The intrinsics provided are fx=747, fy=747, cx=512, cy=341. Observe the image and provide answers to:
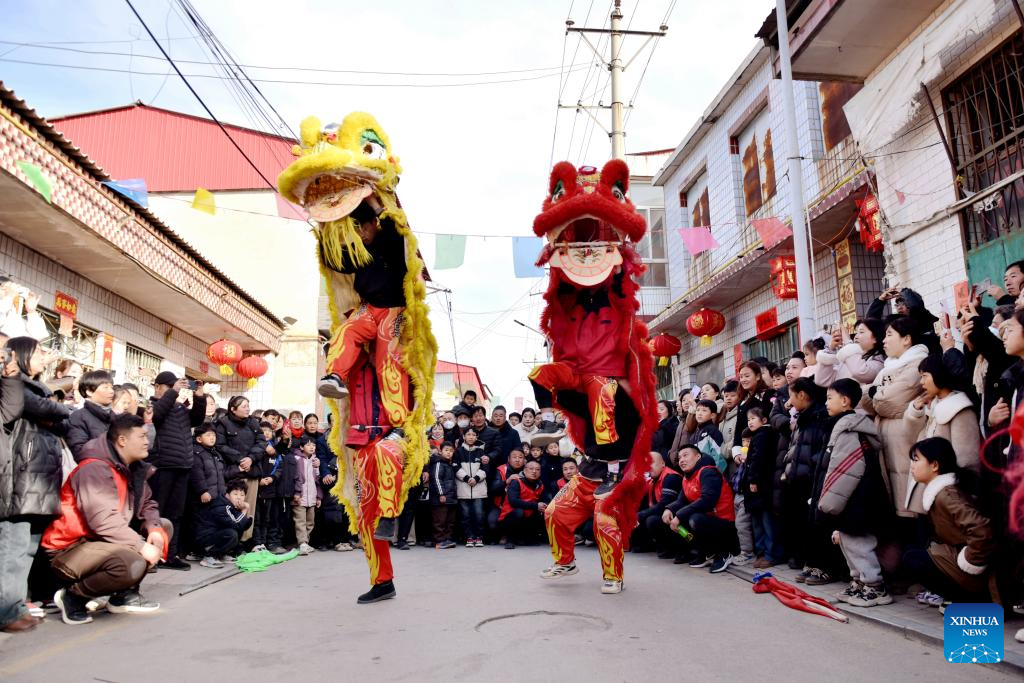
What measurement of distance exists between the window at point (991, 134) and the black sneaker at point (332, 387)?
656 cm

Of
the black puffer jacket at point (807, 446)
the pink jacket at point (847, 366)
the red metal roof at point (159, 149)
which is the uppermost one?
the red metal roof at point (159, 149)

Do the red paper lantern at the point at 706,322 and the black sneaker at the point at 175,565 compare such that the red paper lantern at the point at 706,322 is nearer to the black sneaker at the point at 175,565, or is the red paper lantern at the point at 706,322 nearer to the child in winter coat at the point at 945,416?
the child in winter coat at the point at 945,416


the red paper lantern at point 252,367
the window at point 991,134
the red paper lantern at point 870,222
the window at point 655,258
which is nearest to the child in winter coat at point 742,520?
the window at point 991,134

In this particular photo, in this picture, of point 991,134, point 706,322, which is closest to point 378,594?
point 991,134

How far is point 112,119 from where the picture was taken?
66.6ft

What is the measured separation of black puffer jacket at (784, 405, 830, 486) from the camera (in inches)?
195

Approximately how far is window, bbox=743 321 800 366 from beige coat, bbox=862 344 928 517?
22.8ft

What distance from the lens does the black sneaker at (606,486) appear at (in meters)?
4.54

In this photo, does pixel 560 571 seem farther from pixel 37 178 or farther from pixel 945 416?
pixel 37 178

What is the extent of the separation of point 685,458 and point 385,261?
3381 millimetres

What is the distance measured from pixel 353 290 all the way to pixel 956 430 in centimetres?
344

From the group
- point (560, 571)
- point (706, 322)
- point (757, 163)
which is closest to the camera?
point (560, 571)

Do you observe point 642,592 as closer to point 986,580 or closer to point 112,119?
point 986,580

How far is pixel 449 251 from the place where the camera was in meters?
12.0
